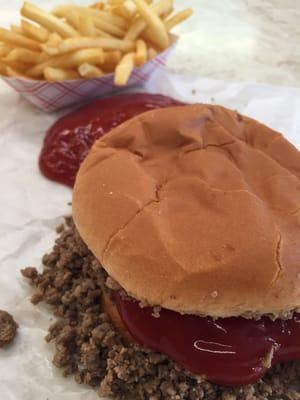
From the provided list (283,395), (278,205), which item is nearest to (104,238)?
(278,205)

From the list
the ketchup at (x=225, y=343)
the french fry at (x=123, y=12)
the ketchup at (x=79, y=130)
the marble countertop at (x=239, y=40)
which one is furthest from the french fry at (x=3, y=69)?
the ketchup at (x=225, y=343)

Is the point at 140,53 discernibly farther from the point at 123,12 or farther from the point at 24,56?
the point at 24,56

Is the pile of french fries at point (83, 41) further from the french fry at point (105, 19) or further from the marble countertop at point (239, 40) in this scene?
the marble countertop at point (239, 40)

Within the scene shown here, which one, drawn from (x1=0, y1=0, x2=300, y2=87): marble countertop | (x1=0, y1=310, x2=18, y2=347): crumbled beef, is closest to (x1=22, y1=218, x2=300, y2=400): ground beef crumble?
(x1=0, y1=310, x2=18, y2=347): crumbled beef

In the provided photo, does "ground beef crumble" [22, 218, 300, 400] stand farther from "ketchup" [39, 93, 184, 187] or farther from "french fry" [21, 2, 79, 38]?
"french fry" [21, 2, 79, 38]

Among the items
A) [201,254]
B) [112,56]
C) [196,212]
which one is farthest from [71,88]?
[201,254]
